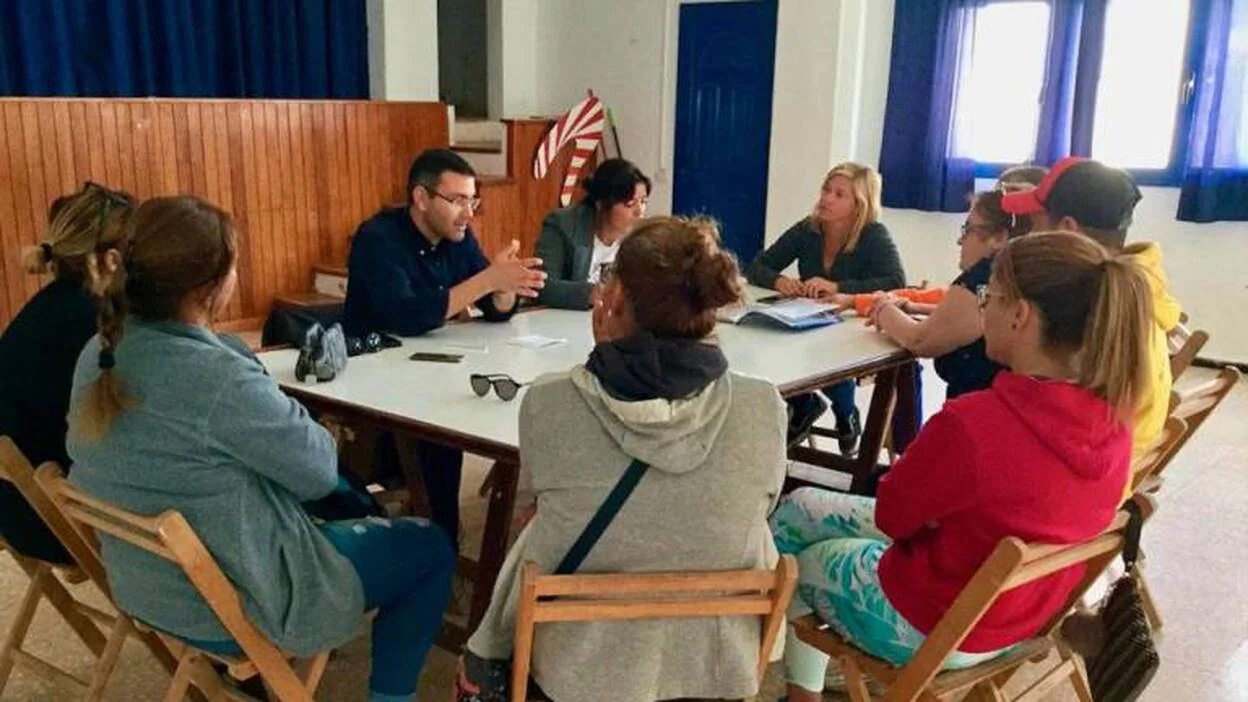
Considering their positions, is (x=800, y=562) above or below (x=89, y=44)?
below

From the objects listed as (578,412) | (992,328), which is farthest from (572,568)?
(992,328)

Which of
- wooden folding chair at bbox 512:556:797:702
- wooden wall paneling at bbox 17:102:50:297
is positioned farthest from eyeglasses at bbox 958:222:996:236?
wooden wall paneling at bbox 17:102:50:297

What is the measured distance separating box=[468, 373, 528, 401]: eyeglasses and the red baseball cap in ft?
4.13

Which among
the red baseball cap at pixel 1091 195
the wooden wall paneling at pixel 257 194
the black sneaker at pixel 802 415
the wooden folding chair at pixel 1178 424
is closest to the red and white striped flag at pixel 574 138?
the wooden wall paneling at pixel 257 194

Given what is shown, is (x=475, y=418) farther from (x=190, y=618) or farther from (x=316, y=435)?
(x=190, y=618)

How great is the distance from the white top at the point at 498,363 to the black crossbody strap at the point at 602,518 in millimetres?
393

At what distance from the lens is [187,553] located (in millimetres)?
1384

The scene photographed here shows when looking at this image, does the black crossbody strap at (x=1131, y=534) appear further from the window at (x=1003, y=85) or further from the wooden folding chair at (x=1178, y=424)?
the window at (x=1003, y=85)

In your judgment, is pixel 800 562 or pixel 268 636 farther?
pixel 800 562

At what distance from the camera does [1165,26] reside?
5.45 metres

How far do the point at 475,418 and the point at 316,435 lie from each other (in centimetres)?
36

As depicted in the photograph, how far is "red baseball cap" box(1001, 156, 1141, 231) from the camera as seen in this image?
2295 millimetres

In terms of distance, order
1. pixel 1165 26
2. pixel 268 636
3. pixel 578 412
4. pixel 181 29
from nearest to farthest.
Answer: pixel 578 412 → pixel 268 636 → pixel 1165 26 → pixel 181 29

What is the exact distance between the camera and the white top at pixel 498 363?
1.94 meters
